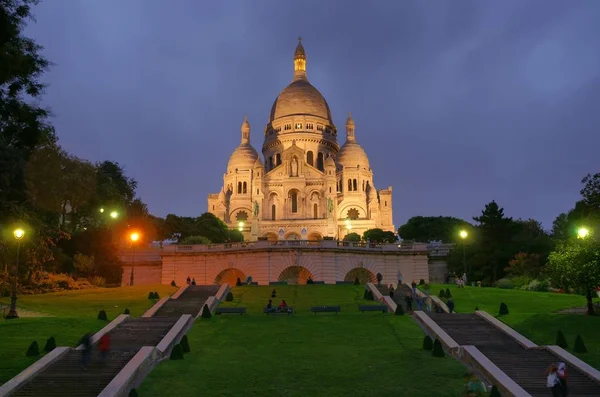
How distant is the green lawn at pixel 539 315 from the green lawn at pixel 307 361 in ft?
16.1

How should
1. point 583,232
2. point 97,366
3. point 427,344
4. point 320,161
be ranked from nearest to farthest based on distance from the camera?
point 97,366, point 427,344, point 583,232, point 320,161

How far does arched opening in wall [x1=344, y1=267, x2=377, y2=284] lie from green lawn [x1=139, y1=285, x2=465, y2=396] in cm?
1934

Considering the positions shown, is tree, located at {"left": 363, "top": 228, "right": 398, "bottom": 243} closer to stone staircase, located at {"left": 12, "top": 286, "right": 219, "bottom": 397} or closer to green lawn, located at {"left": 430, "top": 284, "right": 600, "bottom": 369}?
green lawn, located at {"left": 430, "top": 284, "right": 600, "bottom": 369}

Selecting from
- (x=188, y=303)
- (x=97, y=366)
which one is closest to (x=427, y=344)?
(x=97, y=366)

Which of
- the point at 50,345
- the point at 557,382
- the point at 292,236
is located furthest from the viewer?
the point at 292,236

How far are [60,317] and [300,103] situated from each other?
96.4m

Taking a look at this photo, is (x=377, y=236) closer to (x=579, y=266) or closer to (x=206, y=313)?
(x=579, y=266)

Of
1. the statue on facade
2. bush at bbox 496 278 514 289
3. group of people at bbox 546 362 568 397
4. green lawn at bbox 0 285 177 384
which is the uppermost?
the statue on facade

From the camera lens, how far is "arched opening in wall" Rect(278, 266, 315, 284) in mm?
48125

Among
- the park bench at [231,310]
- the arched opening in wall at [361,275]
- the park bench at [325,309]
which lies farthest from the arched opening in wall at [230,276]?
the park bench at [325,309]

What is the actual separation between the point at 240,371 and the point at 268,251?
27.6 meters

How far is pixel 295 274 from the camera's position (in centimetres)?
4872

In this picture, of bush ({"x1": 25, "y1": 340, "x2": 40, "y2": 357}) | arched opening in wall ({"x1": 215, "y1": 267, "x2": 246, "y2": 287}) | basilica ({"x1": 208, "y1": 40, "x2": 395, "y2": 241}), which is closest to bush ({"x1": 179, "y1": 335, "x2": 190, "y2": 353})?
bush ({"x1": 25, "y1": 340, "x2": 40, "y2": 357})

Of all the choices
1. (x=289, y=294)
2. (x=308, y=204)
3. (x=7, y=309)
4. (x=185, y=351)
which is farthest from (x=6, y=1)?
(x=308, y=204)
